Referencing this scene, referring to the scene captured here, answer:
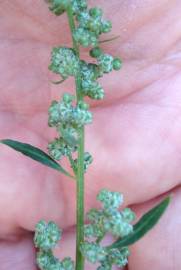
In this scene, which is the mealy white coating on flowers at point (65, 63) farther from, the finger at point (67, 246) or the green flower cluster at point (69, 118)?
the finger at point (67, 246)

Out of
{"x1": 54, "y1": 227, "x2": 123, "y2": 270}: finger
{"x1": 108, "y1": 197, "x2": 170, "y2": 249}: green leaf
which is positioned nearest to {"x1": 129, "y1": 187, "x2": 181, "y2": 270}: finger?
{"x1": 54, "y1": 227, "x2": 123, "y2": 270}: finger

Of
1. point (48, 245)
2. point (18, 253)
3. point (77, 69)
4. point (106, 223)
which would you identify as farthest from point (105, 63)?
point (18, 253)

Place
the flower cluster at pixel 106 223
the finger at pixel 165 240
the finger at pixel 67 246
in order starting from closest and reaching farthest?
the flower cluster at pixel 106 223 → the finger at pixel 165 240 → the finger at pixel 67 246

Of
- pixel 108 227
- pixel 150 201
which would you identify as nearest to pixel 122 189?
pixel 150 201

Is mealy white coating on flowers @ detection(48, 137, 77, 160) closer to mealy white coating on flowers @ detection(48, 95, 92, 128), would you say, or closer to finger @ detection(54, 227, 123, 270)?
mealy white coating on flowers @ detection(48, 95, 92, 128)

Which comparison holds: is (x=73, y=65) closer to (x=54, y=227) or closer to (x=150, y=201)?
(x=54, y=227)

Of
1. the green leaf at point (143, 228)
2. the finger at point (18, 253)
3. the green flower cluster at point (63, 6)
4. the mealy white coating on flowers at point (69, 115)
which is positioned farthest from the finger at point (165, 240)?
the green flower cluster at point (63, 6)

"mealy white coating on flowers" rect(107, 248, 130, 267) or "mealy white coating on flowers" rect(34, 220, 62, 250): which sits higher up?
"mealy white coating on flowers" rect(34, 220, 62, 250)
